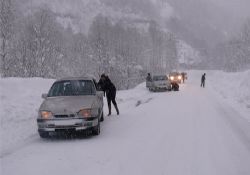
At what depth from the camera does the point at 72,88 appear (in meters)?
13.7

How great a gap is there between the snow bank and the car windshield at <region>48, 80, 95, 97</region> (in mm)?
1516

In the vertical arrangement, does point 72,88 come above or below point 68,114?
above

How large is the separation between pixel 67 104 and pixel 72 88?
183 centimetres

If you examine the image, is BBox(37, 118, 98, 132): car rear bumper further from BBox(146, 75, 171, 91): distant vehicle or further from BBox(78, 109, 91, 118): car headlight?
BBox(146, 75, 171, 91): distant vehicle

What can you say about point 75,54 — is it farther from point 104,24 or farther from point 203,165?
point 203,165

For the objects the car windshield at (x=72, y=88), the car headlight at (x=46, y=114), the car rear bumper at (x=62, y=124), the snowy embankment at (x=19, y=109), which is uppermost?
the car windshield at (x=72, y=88)

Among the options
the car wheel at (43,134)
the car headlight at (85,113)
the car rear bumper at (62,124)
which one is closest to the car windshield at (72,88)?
the car headlight at (85,113)

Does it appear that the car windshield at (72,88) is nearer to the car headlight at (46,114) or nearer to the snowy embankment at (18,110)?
the snowy embankment at (18,110)

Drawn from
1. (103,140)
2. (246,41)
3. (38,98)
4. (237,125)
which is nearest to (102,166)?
(103,140)

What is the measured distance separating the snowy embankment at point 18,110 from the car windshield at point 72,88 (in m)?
1.50

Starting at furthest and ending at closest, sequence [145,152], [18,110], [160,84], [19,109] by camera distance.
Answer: [160,84] < [19,109] < [18,110] < [145,152]

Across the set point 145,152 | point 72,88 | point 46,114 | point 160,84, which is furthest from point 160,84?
point 145,152

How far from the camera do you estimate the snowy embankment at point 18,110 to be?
12.0 metres

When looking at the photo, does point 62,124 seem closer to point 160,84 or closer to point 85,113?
point 85,113
